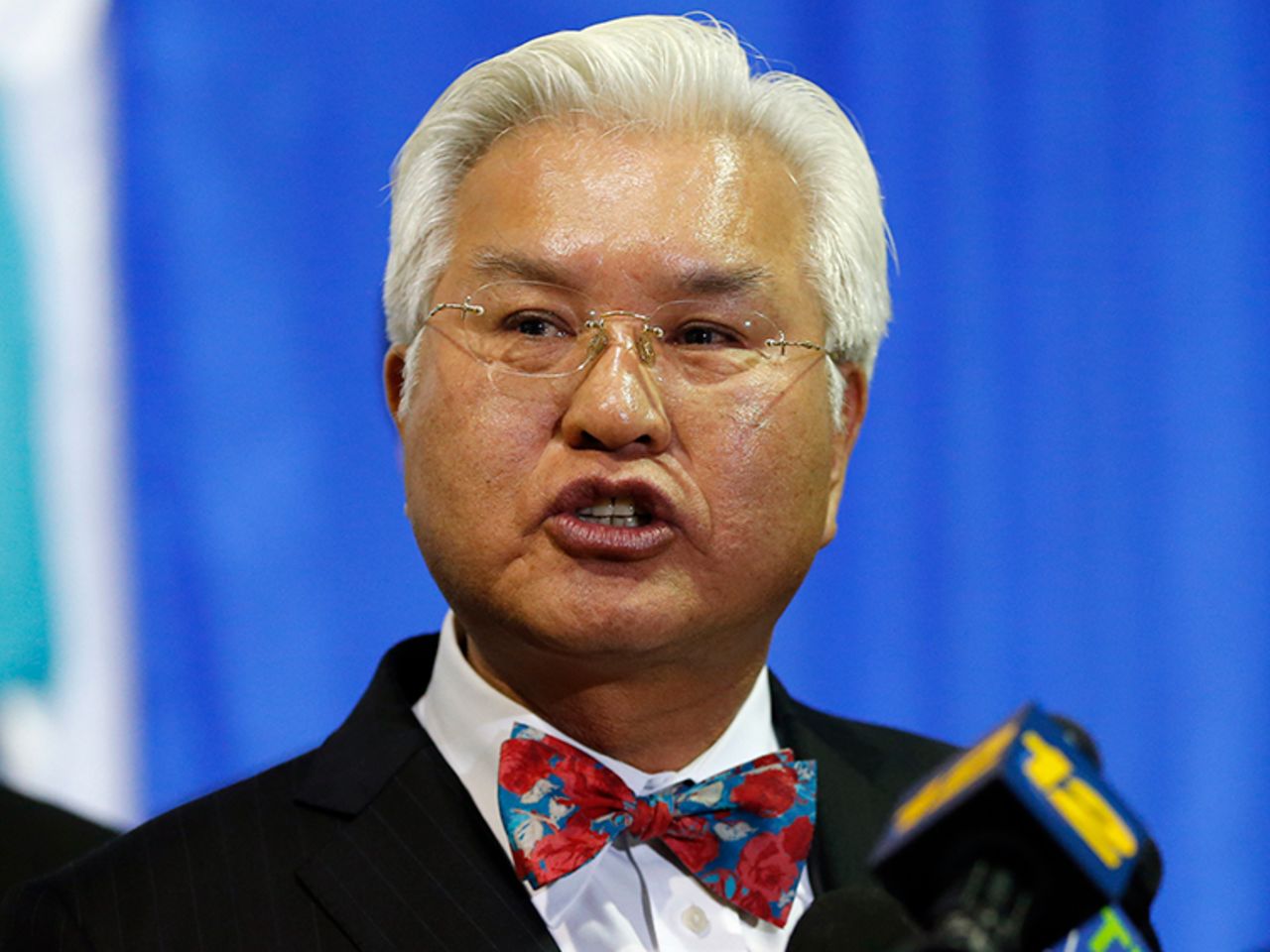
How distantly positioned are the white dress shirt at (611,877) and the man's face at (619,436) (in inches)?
4.4

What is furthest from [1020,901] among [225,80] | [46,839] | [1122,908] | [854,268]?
[225,80]

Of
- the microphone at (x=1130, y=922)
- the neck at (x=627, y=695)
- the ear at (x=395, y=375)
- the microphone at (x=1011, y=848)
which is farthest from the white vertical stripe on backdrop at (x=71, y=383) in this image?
the microphone at (x=1011, y=848)

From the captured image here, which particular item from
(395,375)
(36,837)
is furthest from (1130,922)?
(36,837)

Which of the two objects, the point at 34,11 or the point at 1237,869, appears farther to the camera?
the point at 1237,869

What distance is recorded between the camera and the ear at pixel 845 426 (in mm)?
1944

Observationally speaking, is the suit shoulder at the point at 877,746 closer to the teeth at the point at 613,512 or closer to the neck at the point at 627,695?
the neck at the point at 627,695

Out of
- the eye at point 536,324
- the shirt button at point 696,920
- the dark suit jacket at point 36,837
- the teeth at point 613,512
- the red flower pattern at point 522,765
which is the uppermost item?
the eye at point 536,324

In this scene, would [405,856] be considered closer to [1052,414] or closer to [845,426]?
[845,426]

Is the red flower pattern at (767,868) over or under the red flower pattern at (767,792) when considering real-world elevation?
under

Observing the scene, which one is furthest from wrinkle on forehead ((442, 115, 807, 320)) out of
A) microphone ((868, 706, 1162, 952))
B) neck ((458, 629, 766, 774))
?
microphone ((868, 706, 1162, 952))

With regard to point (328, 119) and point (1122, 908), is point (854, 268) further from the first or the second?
point (328, 119)

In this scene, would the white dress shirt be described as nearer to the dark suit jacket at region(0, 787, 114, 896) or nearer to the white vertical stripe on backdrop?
the dark suit jacket at region(0, 787, 114, 896)

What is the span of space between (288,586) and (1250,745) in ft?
5.87

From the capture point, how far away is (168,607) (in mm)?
2777
